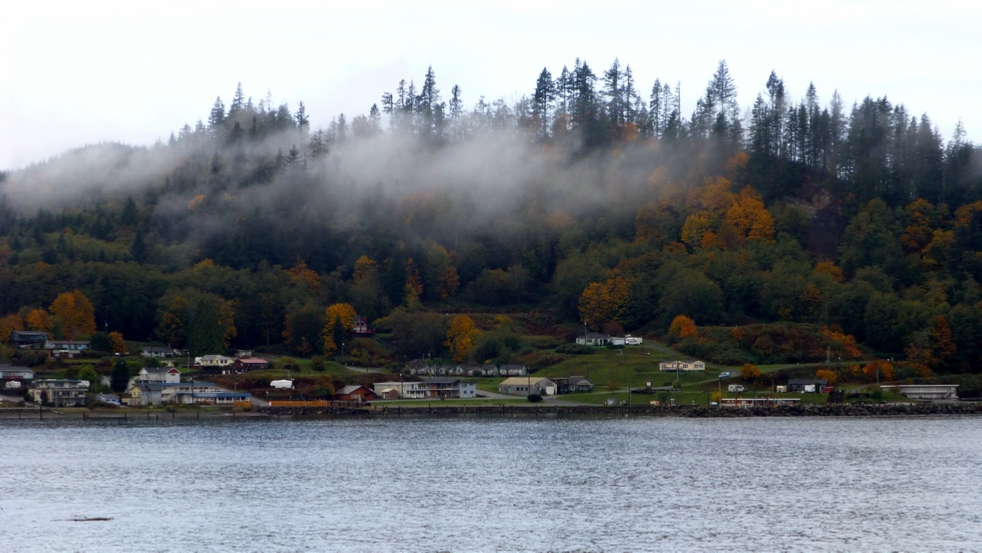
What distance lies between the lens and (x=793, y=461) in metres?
54.4

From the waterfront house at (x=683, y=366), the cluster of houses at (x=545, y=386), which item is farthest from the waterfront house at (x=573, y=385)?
the waterfront house at (x=683, y=366)

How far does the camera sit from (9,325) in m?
106

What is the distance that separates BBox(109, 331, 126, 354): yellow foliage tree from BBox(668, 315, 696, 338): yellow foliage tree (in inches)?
2161

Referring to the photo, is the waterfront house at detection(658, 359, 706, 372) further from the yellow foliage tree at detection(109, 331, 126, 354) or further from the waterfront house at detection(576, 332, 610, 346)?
the yellow foliage tree at detection(109, 331, 126, 354)

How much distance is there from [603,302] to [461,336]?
16.0m

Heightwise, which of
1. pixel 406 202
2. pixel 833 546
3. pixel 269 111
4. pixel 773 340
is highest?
pixel 269 111

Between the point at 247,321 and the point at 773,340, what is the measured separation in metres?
55.6

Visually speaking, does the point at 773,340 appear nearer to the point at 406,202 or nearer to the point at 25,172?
the point at 406,202

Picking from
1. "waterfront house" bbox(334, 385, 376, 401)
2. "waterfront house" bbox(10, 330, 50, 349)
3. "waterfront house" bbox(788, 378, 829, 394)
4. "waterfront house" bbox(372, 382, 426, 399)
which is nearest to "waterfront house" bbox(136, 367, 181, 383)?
"waterfront house" bbox(334, 385, 376, 401)

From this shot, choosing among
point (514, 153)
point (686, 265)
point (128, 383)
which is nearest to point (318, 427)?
point (128, 383)

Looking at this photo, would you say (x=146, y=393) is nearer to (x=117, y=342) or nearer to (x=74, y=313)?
(x=117, y=342)

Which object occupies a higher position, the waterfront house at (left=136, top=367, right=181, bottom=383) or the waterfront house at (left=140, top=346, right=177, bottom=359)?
the waterfront house at (left=140, top=346, right=177, bottom=359)

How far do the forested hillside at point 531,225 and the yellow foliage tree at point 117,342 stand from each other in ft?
21.0

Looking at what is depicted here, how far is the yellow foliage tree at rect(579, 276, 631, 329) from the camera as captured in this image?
4523 inches
